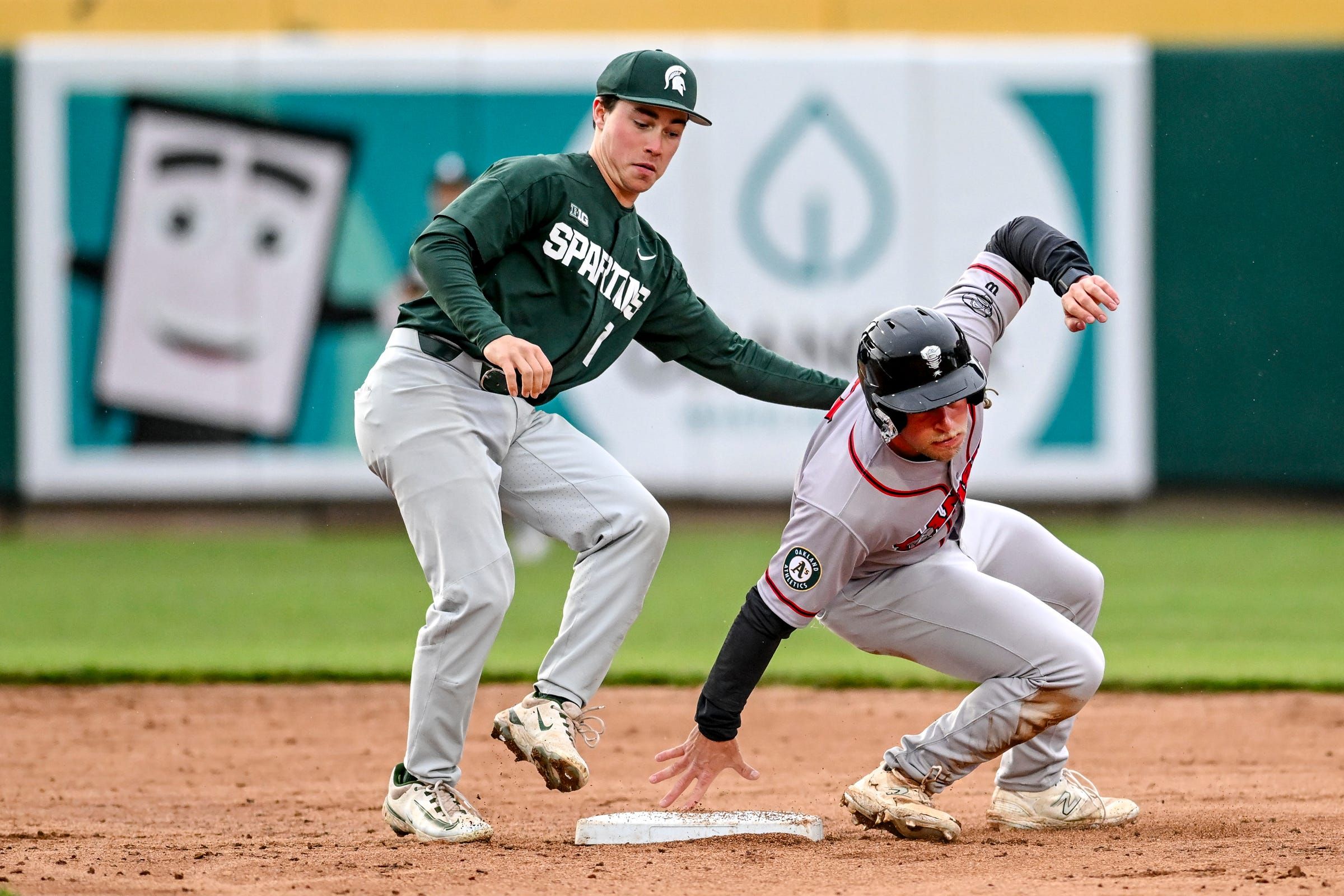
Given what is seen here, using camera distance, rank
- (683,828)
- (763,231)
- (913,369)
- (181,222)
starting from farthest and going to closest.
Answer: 1. (763,231)
2. (181,222)
3. (683,828)
4. (913,369)

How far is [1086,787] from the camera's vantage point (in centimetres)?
449

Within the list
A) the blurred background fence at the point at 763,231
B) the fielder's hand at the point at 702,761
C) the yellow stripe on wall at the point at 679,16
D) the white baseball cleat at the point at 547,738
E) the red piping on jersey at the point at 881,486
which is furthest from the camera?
the yellow stripe on wall at the point at 679,16

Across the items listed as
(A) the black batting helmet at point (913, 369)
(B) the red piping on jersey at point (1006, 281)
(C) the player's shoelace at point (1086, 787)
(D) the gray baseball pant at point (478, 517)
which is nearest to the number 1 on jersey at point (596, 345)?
(D) the gray baseball pant at point (478, 517)

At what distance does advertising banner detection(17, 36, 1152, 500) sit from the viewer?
11.5 m

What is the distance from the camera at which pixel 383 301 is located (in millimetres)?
11648

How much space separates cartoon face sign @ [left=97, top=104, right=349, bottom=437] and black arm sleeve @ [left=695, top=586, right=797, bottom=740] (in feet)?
27.0

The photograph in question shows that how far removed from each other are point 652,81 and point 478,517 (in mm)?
1173

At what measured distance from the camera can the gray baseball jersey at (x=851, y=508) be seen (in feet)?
12.5

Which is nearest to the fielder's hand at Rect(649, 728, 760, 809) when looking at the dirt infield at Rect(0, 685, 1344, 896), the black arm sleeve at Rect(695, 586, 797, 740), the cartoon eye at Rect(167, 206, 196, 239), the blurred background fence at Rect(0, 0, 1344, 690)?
the black arm sleeve at Rect(695, 586, 797, 740)

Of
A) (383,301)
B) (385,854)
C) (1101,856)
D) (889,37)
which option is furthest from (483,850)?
(889,37)

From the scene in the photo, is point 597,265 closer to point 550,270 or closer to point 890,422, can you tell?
point 550,270

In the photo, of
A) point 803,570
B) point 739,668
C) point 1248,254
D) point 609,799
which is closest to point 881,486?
point 803,570

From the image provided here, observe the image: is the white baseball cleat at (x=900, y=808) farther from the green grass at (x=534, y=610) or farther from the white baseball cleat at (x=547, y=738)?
the green grass at (x=534, y=610)

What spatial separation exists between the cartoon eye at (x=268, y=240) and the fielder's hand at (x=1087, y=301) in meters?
8.43
